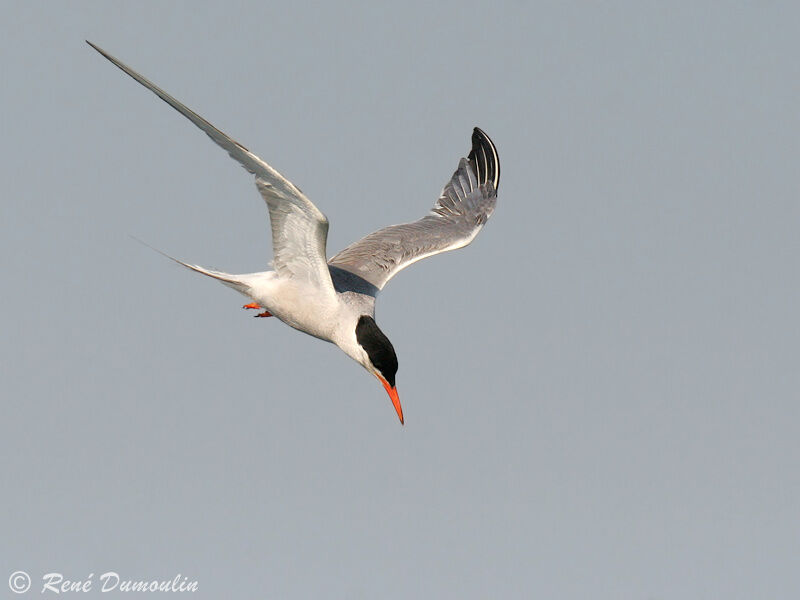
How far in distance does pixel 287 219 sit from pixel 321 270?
0.88 m

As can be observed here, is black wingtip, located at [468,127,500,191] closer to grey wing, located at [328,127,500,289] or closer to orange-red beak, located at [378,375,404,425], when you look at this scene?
grey wing, located at [328,127,500,289]

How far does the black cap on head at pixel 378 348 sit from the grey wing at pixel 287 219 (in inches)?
29.7

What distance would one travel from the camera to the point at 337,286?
1420 cm

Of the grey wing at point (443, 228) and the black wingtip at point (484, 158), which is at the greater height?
the black wingtip at point (484, 158)

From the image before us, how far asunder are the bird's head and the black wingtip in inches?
233

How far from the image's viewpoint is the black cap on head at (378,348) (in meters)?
13.1

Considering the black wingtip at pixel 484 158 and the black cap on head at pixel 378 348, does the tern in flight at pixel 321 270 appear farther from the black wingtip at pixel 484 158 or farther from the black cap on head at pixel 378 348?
the black wingtip at pixel 484 158

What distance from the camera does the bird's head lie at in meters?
13.1

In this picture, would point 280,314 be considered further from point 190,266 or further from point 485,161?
point 485,161

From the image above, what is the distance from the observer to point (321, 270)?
13531 mm

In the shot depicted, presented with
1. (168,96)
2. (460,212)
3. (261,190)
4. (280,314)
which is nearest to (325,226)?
(261,190)

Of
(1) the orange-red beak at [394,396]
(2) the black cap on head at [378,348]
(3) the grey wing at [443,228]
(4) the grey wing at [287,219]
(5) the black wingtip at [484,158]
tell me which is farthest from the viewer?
(5) the black wingtip at [484,158]

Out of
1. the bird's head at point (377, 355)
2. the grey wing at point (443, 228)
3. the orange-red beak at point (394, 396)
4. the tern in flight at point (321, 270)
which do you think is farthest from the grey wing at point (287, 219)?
the grey wing at point (443, 228)

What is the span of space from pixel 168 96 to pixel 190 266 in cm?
448
